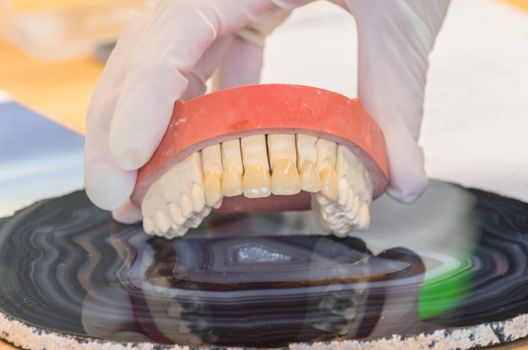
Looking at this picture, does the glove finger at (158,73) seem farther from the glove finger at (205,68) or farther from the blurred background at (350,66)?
the blurred background at (350,66)

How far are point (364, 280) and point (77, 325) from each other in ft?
0.73

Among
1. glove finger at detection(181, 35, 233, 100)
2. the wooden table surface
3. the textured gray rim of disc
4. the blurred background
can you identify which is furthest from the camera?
the wooden table surface

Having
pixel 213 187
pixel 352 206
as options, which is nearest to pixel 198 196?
pixel 213 187

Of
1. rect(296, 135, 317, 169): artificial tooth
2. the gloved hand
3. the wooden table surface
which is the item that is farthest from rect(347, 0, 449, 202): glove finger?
the wooden table surface

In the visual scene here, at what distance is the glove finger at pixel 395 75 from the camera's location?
0.93 meters

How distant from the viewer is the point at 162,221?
904 mm

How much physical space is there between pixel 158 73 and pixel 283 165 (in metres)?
0.12

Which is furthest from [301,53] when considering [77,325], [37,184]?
[77,325]

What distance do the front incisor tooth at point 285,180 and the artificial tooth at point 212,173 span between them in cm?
4

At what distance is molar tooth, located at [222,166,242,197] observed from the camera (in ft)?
2.75

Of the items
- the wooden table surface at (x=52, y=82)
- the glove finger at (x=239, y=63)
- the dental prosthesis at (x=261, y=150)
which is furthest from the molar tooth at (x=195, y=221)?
the wooden table surface at (x=52, y=82)

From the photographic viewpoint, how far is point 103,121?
2.97 ft

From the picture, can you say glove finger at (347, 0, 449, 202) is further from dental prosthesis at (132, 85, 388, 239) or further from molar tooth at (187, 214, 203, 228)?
molar tooth at (187, 214, 203, 228)

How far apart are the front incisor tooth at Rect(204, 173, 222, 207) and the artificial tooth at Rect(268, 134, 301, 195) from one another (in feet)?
0.13
